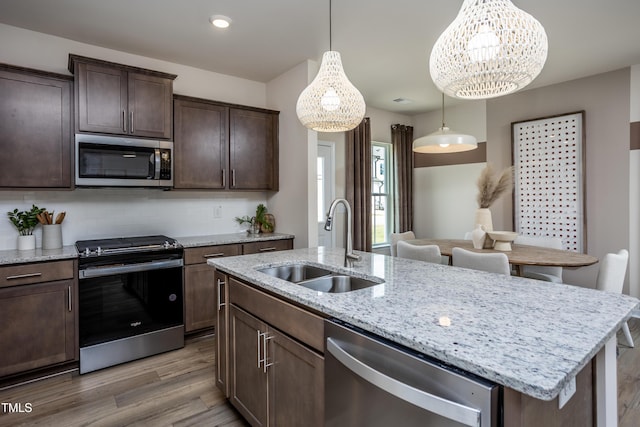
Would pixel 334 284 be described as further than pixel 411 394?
Yes

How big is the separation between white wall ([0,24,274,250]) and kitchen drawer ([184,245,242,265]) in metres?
A: 0.65

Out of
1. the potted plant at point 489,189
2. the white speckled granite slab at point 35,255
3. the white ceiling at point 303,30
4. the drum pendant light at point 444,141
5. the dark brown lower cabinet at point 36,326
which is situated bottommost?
the dark brown lower cabinet at point 36,326

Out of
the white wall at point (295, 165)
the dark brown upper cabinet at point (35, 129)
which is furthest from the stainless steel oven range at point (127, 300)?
the white wall at point (295, 165)

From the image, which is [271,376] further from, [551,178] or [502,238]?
[551,178]

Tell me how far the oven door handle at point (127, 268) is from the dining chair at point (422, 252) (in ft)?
6.66

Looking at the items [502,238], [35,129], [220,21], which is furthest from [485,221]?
[35,129]

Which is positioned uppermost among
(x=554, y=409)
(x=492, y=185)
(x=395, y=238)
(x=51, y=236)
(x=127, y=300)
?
(x=492, y=185)

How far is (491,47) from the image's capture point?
1.54 m

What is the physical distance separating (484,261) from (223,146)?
8.75 feet

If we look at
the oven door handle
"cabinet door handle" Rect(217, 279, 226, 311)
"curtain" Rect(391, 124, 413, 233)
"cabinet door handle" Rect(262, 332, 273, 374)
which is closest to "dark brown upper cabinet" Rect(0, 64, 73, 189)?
the oven door handle

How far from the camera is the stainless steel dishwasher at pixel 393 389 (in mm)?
872

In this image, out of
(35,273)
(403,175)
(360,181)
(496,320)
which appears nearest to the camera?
(496,320)

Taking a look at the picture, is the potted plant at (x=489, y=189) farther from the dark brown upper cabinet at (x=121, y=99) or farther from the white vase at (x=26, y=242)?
the white vase at (x=26, y=242)

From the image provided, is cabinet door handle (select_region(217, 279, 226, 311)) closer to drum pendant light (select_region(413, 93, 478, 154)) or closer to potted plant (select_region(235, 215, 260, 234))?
potted plant (select_region(235, 215, 260, 234))
